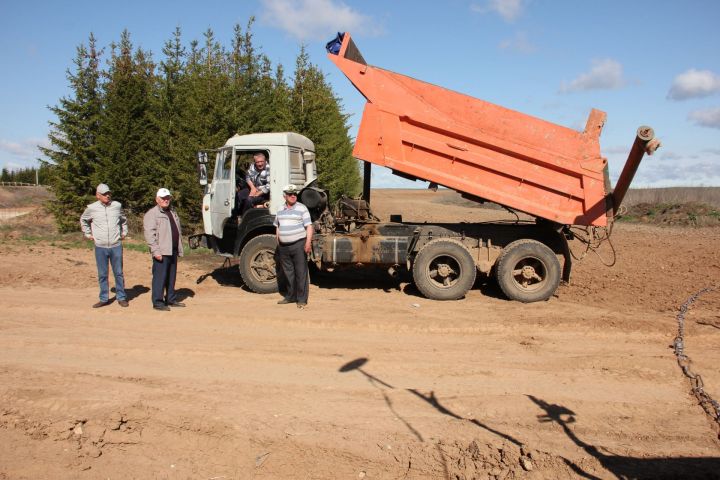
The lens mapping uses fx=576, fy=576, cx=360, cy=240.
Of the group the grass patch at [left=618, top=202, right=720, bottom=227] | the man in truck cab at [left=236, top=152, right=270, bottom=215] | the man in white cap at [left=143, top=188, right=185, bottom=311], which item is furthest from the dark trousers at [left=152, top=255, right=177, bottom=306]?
the grass patch at [left=618, top=202, right=720, bottom=227]

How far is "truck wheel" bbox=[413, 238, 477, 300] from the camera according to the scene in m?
9.09

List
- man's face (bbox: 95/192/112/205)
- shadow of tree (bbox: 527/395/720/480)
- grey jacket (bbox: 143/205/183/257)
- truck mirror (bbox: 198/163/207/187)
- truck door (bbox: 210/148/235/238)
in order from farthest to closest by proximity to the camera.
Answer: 1. truck door (bbox: 210/148/235/238)
2. truck mirror (bbox: 198/163/207/187)
3. man's face (bbox: 95/192/112/205)
4. grey jacket (bbox: 143/205/183/257)
5. shadow of tree (bbox: 527/395/720/480)

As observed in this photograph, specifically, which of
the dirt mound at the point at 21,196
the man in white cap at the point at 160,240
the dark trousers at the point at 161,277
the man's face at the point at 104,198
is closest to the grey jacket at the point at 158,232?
the man in white cap at the point at 160,240

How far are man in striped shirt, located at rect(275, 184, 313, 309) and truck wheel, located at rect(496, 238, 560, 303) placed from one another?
10.1 feet

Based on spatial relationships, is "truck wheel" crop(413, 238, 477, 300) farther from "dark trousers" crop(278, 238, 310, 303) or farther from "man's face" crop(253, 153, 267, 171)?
"man's face" crop(253, 153, 267, 171)

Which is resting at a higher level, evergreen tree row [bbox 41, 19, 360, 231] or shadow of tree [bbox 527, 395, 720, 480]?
evergreen tree row [bbox 41, 19, 360, 231]

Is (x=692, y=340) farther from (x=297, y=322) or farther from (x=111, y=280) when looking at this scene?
(x=111, y=280)

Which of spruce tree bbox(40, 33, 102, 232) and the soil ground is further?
spruce tree bbox(40, 33, 102, 232)

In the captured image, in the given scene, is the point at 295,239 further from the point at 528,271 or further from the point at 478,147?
the point at 528,271

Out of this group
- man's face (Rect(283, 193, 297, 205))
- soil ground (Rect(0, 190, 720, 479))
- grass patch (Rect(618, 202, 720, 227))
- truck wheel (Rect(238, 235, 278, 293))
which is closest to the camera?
soil ground (Rect(0, 190, 720, 479))

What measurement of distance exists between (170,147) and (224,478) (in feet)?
52.0

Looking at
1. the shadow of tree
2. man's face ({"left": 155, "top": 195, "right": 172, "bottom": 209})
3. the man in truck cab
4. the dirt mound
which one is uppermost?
the dirt mound

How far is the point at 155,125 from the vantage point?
19562mm

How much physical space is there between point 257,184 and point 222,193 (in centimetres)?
64
